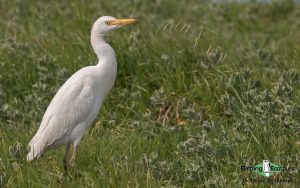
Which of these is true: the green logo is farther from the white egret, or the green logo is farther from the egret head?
the egret head

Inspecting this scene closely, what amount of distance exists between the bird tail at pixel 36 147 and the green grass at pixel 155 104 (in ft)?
0.24

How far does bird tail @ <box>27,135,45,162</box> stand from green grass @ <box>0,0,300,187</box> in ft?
0.24

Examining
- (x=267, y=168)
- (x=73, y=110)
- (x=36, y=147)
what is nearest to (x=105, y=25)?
(x=73, y=110)

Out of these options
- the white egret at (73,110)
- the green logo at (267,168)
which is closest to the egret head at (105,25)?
the white egret at (73,110)

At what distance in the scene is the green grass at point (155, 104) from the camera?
604 centimetres

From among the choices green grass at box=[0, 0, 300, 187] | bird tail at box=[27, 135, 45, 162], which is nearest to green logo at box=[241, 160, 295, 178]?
green grass at box=[0, 0, 300, 187]

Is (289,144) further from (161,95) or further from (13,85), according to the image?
(13,85)

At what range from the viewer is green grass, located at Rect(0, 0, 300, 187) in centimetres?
604

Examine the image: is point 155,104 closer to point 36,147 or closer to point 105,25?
point 105,25

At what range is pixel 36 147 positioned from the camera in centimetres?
636

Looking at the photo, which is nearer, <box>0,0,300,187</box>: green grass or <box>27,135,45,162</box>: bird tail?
<box>0,0,300,187</box>: green grass

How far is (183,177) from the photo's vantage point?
6.13 m

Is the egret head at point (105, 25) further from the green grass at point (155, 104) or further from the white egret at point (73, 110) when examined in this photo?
the green grass at point (155, 104)

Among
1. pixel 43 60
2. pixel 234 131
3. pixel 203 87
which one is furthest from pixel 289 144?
pixel 43 60
